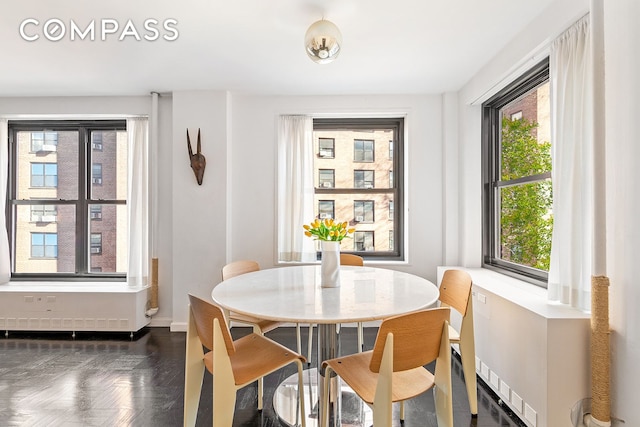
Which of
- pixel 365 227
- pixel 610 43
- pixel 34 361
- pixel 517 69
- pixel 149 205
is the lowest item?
pixel 34 361

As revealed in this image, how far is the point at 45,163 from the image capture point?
3.72m

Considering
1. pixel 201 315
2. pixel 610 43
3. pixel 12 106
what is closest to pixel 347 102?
pixel 610 43

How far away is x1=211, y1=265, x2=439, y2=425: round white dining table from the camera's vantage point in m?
1.39

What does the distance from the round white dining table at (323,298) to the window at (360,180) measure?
1.35m

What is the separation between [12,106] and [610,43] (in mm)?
5273

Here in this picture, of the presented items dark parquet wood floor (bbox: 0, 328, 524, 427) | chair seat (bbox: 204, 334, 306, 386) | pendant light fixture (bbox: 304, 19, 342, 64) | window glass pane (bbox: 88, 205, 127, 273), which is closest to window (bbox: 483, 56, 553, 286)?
dark parquet wood floor (bbox: 0, 328, 524, 427)

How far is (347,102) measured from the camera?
341 centimetres

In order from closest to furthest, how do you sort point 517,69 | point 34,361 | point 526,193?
point 517,69, point 526,193, point 34,361

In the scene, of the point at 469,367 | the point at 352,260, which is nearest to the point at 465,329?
the point at 469,367

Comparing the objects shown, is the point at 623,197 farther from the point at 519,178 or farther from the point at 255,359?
the point at 255,359

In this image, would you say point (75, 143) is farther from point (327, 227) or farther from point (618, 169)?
point (618, 169)

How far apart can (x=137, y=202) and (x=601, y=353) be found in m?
3.98

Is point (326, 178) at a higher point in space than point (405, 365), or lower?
higher

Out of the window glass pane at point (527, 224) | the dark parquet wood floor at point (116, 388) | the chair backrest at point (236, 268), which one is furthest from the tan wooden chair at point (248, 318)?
the window glass pane at point (527, 224)
